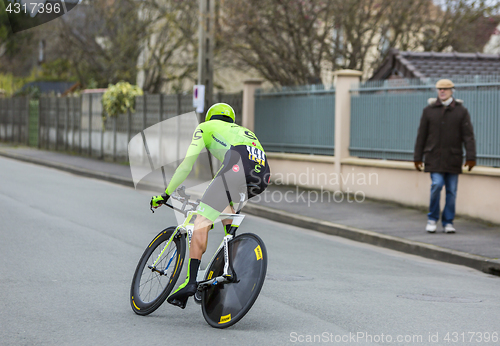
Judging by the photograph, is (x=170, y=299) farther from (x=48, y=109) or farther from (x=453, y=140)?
(x=48, y=109)

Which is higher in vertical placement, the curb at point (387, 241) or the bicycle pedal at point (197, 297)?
the bicycle pedal at point (197, 297)

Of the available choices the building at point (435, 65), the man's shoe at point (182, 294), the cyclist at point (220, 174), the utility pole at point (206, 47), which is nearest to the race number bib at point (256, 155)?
the cyclist at point (220, 174)

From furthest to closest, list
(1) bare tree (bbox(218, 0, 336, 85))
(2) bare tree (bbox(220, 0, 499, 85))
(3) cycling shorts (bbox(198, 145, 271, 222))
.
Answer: (2) bare tree (bbox(220, 0, 499, 85)) < (1) bare tree (bbox(218, 0, 336, 85)) < (3) cycling shorts (bbox(198, 145, 271, 222))

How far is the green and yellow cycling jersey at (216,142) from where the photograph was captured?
16.1 ft

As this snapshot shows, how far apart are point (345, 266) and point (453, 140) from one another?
3043 mm

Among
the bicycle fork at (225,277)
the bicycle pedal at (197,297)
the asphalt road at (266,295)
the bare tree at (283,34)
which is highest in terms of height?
the bare tree at (283,34)

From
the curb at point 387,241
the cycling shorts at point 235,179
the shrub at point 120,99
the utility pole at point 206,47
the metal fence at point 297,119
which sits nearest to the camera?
the cycling shorts at point 235,179

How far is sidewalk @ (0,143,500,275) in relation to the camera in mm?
8578

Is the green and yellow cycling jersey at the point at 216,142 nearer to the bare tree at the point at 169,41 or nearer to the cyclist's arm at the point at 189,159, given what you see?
the cyclist's arm at the point at 189,159

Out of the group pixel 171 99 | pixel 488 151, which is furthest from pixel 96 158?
pixel 488 151

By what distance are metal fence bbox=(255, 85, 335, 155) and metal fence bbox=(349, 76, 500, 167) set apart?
741 mm

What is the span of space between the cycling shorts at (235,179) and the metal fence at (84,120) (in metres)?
12.4

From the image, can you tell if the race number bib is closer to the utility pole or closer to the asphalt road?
the asphalt road

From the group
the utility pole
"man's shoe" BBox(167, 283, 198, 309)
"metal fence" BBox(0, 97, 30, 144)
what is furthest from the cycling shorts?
"metal fence" BBox(0, 97, 30, 144)
